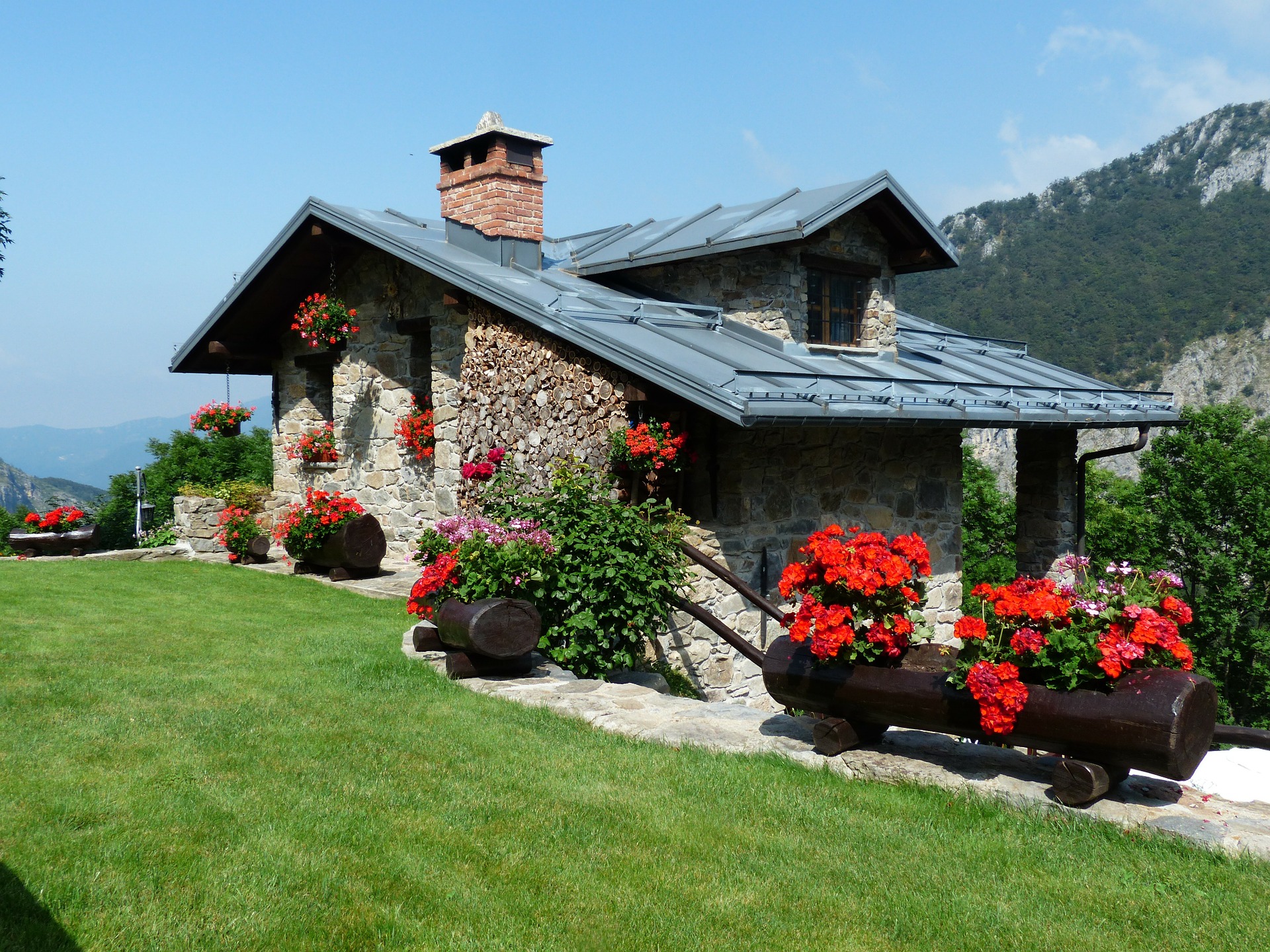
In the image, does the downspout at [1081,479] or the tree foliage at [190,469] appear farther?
the tree foliage at [190,469]

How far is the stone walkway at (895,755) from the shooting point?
4.49 metres

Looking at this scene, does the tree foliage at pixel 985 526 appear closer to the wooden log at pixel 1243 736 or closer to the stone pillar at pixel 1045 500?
the stone pillar at pixel 1045 500

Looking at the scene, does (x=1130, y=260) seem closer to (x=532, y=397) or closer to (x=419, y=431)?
(x=419, y=431)

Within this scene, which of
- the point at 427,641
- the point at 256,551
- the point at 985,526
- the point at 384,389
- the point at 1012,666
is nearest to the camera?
the point at 1012,666

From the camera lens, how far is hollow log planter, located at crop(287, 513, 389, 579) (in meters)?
11.8

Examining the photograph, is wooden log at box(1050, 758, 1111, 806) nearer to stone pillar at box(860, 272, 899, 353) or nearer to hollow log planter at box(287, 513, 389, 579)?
stone pillar at box(860, 272, 899, 353)

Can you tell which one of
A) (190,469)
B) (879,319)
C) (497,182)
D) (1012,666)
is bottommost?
(1012,666)

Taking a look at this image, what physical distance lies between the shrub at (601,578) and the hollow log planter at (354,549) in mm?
4301

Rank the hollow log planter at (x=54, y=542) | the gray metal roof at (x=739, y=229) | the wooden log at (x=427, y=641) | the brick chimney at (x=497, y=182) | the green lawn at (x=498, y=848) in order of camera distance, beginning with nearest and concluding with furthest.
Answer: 1. the green lawn at (x=498, y=848)
2. the wooden log at (x=427, y=641)
3. the gray metal roof at (x=739, y=229)
4. the brick chimney at (x=497, y=182)
5. the hollow log planter at (x=54, y=542)

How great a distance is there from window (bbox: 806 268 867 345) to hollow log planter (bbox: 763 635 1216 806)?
6205mm

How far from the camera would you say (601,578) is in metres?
7.53

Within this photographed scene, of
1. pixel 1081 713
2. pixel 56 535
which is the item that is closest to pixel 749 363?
pixel 1081 713

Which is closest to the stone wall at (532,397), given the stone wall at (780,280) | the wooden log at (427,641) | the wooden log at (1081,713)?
the wooden log at (427,641)

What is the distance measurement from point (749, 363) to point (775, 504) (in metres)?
1.29
